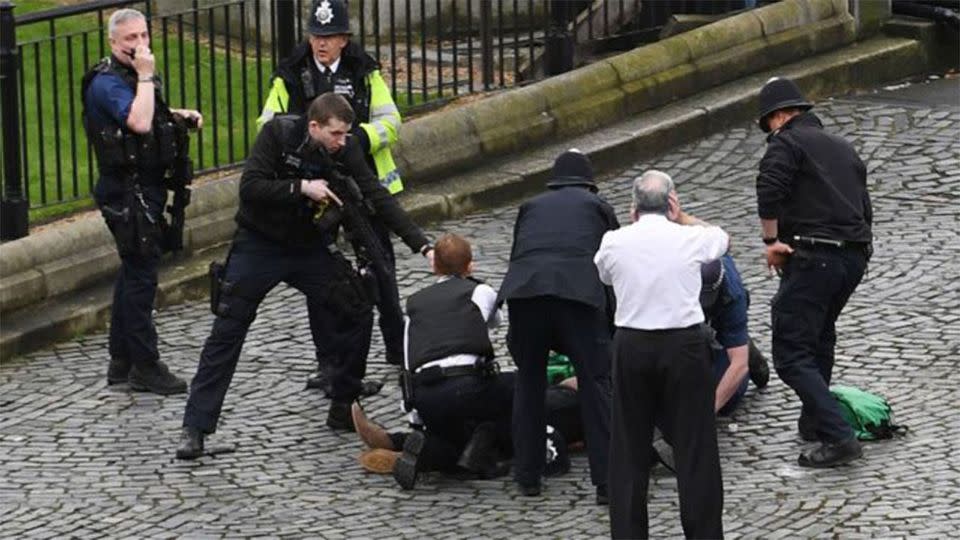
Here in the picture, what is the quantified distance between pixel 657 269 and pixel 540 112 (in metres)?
6.32

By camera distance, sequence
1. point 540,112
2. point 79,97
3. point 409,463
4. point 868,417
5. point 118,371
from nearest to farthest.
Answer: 1. point 409,463
2. point 868,417
3. point 118,371
4. point 79,97
5. point 540,112

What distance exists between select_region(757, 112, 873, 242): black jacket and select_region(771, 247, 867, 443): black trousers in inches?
4.3

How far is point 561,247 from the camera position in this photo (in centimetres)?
1070

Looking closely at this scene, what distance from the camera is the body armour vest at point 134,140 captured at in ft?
39.3

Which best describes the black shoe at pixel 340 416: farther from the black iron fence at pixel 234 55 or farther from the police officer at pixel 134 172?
the black iron fence at pixel 234 55

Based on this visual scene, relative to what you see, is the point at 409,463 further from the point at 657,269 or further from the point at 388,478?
the point at 657,269

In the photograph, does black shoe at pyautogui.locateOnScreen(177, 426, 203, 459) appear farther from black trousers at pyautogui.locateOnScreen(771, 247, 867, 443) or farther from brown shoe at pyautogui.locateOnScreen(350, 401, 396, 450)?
black trousers at pyautogui.locateOnScreen(771, 247, 867, 443)

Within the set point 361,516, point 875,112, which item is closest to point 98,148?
point 361,516

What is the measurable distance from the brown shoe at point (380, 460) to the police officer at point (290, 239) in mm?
674

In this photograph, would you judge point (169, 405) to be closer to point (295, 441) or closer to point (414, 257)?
point (295, 441)

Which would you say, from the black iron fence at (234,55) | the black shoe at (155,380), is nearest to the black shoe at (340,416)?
the black shoe at (155,380)

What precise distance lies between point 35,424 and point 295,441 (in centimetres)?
130

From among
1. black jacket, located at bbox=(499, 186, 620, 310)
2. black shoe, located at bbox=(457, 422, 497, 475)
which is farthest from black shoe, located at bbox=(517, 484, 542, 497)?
black jacket, located at bbox=(499, 186, 620, 310)

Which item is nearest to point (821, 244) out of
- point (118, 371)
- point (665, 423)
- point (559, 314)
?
point (559, 314)
